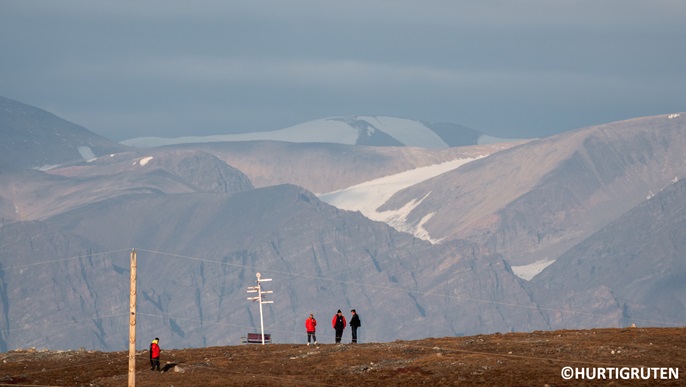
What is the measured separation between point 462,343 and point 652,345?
14.0m

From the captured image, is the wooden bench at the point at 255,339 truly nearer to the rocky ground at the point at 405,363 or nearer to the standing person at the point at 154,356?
the rocky ground at the point at 405,363

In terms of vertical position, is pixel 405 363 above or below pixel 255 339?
below

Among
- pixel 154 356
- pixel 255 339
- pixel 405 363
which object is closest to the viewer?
pixel 405 363

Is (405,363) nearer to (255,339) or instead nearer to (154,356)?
(154,356)

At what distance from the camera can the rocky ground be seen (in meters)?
90.1

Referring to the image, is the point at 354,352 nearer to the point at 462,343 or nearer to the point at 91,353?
the point at 462,343

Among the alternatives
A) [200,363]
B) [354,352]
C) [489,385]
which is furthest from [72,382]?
[489,385]

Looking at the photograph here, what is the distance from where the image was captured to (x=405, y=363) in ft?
315

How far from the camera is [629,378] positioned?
8650 cm

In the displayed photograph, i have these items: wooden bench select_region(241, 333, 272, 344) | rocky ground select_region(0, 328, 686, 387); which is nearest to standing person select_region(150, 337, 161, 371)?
rocky ground select_region(0, 328, 686, 387)

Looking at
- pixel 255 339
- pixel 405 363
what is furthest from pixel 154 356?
pixel 255 339

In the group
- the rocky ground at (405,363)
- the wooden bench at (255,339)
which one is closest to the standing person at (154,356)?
the rocky ground at (405,363)

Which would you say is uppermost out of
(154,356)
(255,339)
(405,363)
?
(255,339)

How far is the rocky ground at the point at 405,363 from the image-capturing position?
90125 mm
